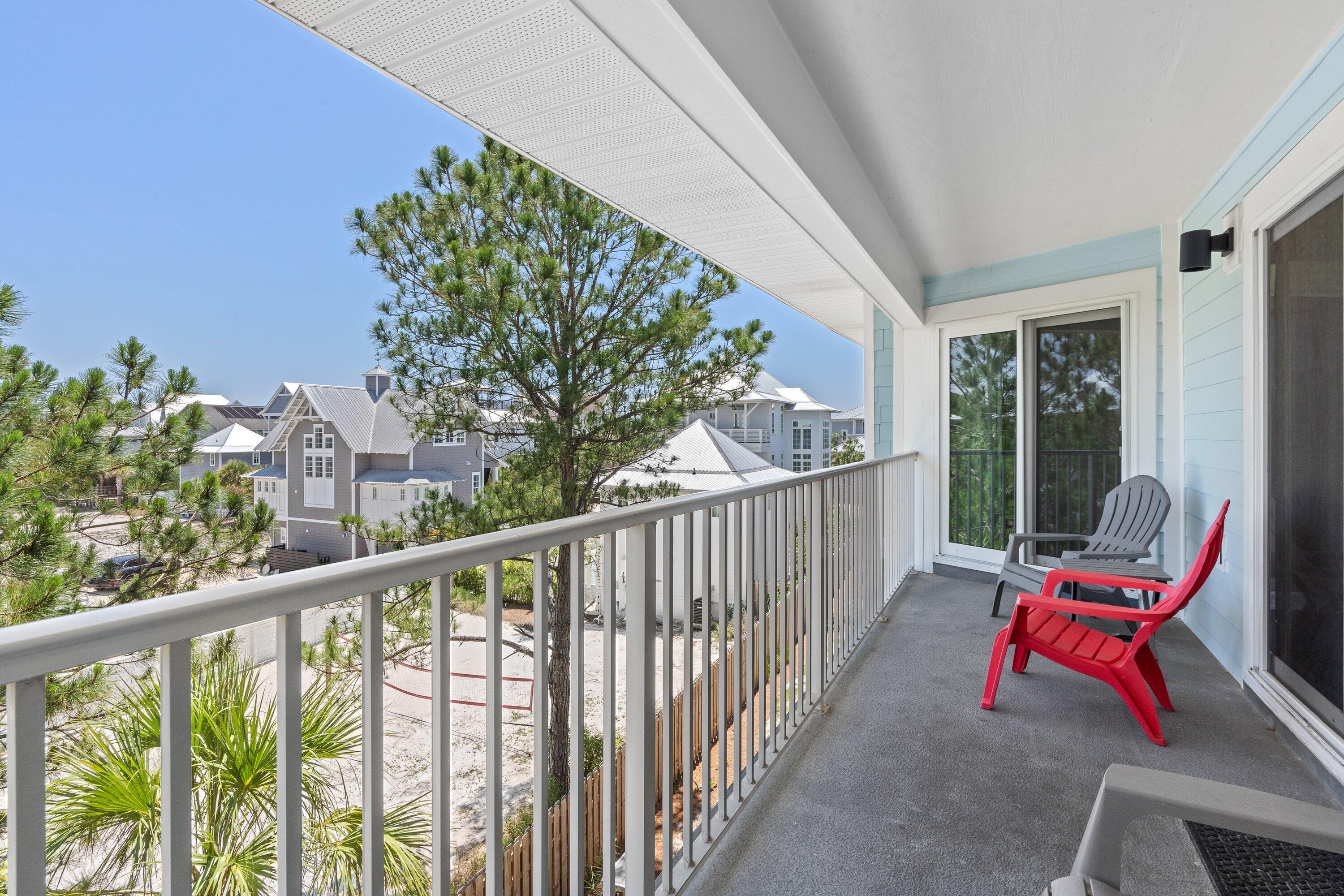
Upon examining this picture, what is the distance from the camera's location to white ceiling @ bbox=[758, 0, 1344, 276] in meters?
1.90

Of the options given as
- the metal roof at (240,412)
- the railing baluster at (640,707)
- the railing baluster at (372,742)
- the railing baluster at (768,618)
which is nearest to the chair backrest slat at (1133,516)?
the railing baluster at (768,618)

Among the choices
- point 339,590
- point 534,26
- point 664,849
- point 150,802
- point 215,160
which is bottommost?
point 664,849

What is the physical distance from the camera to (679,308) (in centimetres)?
711

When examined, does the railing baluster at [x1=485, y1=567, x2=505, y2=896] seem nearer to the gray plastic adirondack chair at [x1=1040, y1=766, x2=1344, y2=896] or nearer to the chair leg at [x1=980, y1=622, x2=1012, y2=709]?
the gray plastic adirondack chair at [x1=1040, y1=766, x2=1344, y2=896]

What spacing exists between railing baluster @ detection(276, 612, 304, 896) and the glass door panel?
459 cm

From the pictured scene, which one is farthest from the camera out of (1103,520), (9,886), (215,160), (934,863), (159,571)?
(215,160)

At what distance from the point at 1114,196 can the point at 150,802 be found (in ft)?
14.4

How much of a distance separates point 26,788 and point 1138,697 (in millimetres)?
2828

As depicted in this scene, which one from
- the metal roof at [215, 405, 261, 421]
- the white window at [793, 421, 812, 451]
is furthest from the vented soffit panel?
the white window at [793, 421, 812, 451]

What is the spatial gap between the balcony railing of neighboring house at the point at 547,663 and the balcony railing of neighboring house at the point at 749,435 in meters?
14.2

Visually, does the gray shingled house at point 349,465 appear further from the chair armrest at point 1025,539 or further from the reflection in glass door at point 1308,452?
the reflection in glass door at point 1308,452

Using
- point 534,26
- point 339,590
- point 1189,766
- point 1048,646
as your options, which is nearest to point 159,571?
point 534,26

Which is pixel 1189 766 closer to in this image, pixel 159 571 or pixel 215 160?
pixel 159 571

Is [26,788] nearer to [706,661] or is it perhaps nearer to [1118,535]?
[706,661]
